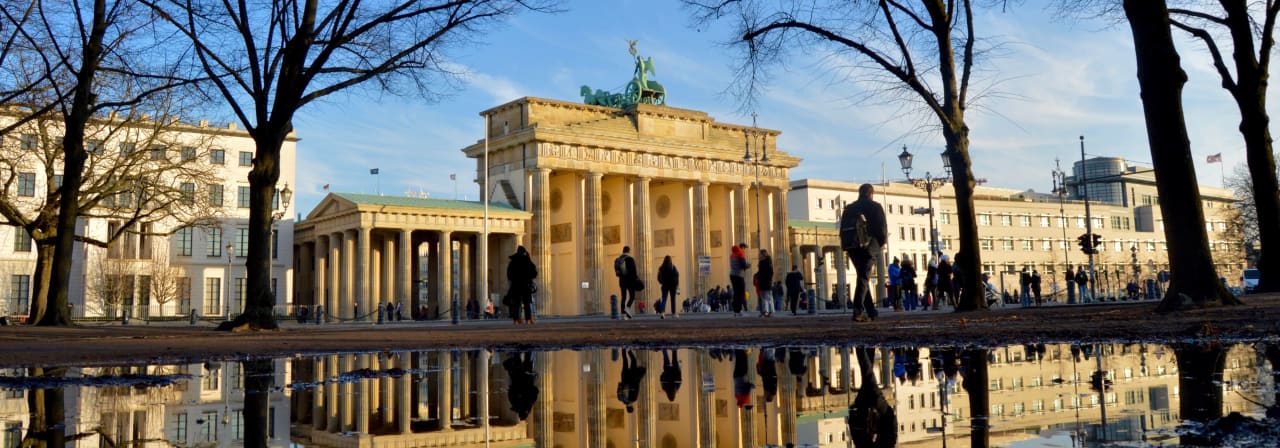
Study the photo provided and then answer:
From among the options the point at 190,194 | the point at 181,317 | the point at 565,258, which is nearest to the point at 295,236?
the point at 181,317

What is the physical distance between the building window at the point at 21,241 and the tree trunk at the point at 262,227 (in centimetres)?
4462

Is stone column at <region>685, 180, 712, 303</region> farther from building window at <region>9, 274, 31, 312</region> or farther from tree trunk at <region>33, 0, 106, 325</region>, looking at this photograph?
tree trunk at <region>33, 0, 106, 325</region>

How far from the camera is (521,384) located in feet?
18.2

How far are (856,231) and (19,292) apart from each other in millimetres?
55532

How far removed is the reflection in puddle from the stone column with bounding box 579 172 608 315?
5171cm

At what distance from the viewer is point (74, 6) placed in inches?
847

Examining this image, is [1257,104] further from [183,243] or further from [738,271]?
[183,243]

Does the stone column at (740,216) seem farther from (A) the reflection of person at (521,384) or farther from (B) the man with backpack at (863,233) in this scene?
(A) the reflection of person at (521,384)

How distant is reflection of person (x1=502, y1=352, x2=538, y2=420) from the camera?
4363mm

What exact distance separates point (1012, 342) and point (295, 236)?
61049 mm

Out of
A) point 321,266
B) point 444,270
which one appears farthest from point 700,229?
point 321,266

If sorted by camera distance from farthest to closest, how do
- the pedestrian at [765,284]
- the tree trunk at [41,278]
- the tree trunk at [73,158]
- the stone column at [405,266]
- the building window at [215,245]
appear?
1. the building window at [215,245]
2. the stone column at [405,266]
3. the pedestrian at [765,284]
4. the tree trunk at [41,278]
5. the tree trunk at [73,158]

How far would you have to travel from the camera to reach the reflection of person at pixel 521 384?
4363mm

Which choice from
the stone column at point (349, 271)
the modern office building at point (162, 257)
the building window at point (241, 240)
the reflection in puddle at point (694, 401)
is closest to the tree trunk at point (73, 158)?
the reflection in puddle at point (694, 401)
